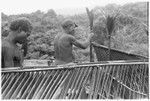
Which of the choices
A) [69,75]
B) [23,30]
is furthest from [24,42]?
[69,75]

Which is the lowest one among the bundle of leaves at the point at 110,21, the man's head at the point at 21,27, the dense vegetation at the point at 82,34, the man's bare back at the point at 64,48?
the dense vegetation at the point at 82,34

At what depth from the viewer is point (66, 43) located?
4.11 m

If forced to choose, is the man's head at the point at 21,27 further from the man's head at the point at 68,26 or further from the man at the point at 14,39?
the man's head at the point at 68,26

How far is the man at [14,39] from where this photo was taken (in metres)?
3.29

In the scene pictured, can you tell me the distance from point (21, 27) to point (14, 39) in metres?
0.19

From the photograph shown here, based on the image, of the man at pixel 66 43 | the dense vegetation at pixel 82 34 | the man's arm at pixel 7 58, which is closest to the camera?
the man's arm at pixel 7 58

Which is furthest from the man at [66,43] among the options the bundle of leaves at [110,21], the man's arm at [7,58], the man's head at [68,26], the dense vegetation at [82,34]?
the dense vegetation at [82,34]

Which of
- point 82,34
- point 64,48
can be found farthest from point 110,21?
point 82,34

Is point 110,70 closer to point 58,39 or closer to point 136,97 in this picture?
point 136,97

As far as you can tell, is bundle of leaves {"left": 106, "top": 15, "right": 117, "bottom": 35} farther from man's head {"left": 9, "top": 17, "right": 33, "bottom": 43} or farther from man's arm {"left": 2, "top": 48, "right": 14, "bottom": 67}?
man's arm {"left": 2, "top": 48, "right": 14, "bottom": 67}

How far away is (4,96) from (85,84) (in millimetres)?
874

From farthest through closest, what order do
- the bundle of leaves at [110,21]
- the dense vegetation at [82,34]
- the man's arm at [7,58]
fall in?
the dense vegetation at [82,34] < the bundle of leaves at [110,21] < the man's arm at [7,58]

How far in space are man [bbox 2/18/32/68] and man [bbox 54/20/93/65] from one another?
2.80 feet

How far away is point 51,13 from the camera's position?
15.7m
